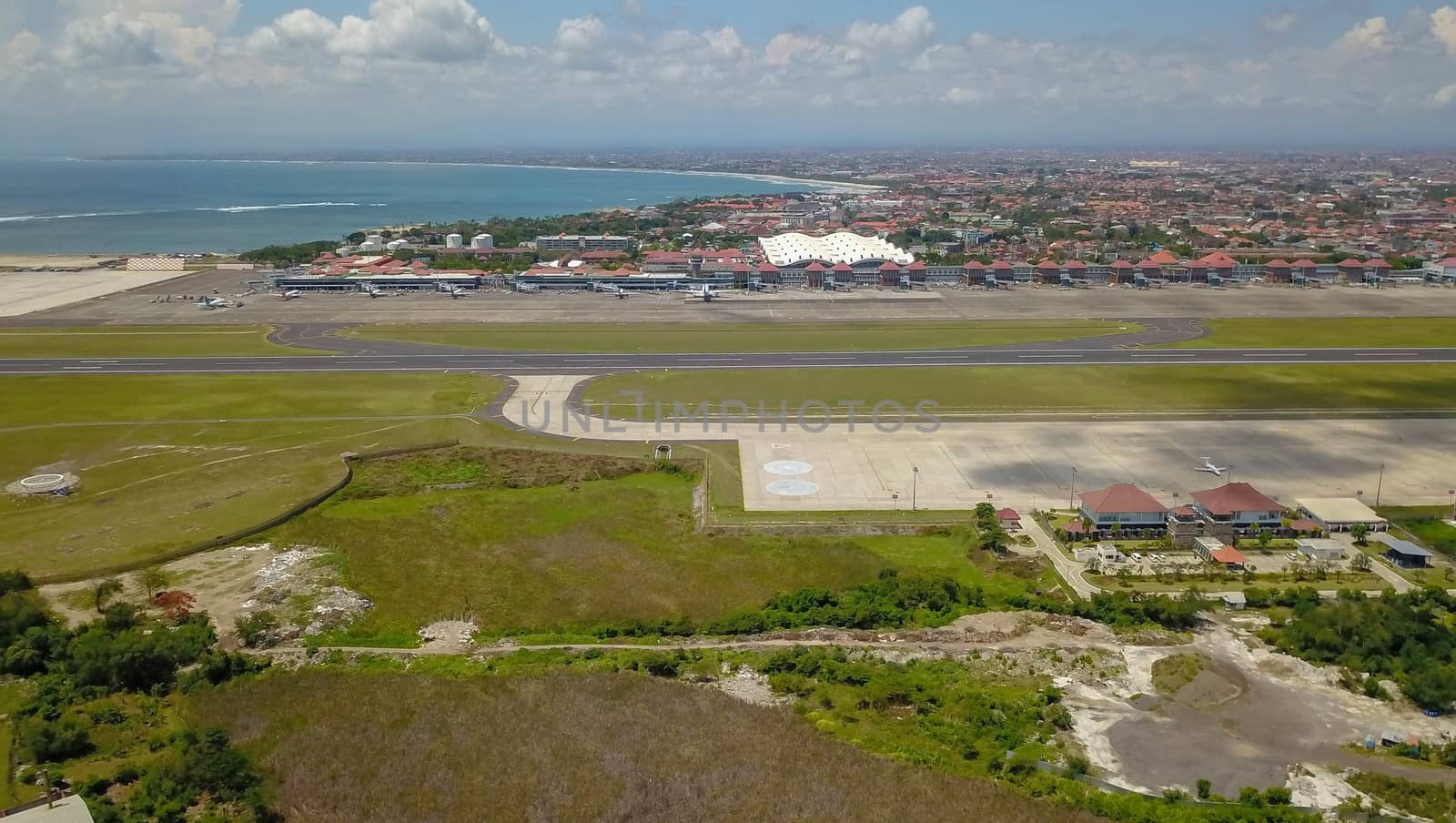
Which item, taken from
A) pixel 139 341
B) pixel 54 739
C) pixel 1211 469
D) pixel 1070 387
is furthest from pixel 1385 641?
pixel 139 341

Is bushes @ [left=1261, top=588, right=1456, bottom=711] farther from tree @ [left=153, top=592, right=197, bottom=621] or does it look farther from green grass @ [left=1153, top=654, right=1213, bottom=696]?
tree @ [left=153, top=592, right=197, bottom=621]

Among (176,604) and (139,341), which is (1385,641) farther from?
(139,341)

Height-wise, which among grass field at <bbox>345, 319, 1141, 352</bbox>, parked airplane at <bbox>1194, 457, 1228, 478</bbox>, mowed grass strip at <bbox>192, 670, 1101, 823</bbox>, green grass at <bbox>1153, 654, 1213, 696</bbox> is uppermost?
grass field at <bbox>345, 319, 1141, 352</bbox>

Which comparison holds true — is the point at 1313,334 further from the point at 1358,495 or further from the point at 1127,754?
the point at 1127,754

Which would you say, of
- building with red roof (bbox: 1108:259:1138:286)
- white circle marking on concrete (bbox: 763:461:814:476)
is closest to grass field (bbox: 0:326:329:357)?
white circle marking on concrete (bbox: 763:461:814:476)

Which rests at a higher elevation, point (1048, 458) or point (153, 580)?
point (153, 580)

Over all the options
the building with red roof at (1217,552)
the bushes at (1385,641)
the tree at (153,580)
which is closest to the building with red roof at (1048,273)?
the building with red roof at (1217,552)
